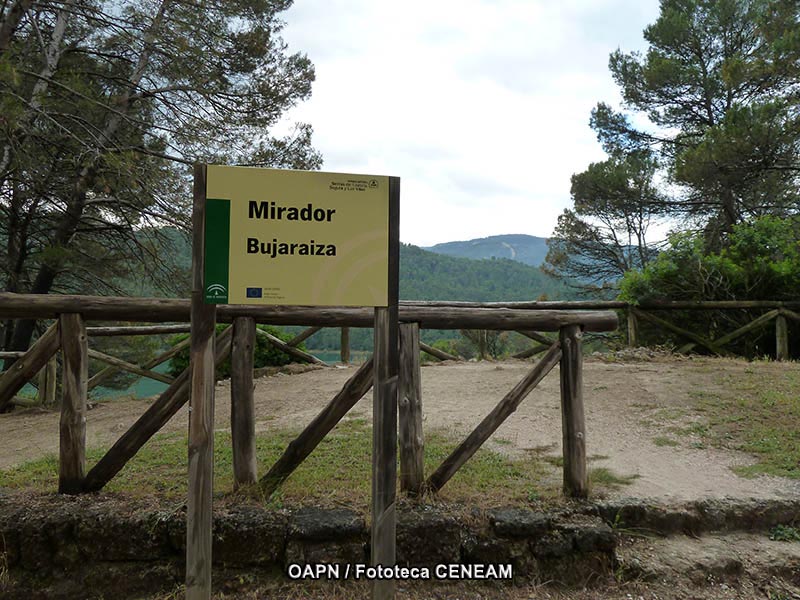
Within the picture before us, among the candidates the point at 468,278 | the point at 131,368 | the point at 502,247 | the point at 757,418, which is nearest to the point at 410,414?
the point at 757,418

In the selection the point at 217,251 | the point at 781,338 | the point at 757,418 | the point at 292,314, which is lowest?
the point at 757,418

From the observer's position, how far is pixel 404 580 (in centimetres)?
284

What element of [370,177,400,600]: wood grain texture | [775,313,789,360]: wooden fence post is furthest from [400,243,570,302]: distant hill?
[370,177,400,600]: wood grain texture

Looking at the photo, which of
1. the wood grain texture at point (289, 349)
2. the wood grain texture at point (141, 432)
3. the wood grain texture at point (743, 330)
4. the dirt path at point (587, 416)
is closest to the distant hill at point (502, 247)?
the wood grain texture at point (743, 330)

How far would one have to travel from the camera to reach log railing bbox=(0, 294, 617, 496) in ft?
10.3

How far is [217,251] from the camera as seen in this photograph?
2.28 metres

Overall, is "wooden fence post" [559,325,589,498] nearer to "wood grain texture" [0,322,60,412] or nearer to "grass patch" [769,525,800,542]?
"grass patch" [769,525,800,542]

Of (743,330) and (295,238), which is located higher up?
(295,238)

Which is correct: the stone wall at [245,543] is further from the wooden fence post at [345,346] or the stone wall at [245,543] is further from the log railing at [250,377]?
the wooden fence post at [345,346]

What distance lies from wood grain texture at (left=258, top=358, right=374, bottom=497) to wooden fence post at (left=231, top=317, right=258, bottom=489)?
13 centimetres

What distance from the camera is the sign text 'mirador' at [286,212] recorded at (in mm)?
2320

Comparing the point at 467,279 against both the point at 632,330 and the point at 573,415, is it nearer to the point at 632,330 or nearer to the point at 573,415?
the point at 632,330

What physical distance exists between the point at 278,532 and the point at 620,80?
1945 centimetres

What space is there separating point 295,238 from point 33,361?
2152 mm
